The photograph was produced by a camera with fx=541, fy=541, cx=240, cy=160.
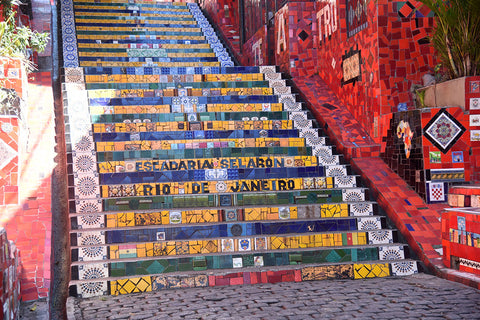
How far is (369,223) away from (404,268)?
0.63 metres

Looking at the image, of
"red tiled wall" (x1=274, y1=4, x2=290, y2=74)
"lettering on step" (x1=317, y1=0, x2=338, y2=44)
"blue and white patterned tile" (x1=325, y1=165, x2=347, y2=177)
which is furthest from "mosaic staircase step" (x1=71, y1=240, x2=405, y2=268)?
"red tiled wall" (x1=274, y1=4, x2=290, y2=74)

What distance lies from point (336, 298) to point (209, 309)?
3.04 ft

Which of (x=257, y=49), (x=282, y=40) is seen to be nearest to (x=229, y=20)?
(x=257, y=49)

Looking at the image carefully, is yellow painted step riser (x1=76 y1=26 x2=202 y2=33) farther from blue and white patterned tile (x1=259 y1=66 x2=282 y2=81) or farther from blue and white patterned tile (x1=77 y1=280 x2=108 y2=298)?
blue and white patterned tile (x1=77 y1=280 x2=108 y2=298)

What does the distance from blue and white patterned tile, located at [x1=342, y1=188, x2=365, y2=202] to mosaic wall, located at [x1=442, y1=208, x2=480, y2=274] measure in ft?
3.64

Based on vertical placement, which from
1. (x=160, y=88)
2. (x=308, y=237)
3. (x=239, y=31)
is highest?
(x=239, y=31)

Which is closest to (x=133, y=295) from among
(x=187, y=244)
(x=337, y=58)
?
(x=187, y=244)

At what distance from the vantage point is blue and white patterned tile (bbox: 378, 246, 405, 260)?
4.82 metres

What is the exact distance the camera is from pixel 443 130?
5.23 metres

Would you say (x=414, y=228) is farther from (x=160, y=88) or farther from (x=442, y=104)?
(x=160, y=88)

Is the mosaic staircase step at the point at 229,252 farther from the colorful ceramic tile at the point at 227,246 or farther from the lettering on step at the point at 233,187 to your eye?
the lettering on step at the point at 233,187

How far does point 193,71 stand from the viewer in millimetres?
8164

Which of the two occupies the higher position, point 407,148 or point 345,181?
point 407,148

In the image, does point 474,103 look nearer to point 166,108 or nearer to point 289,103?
point 289,103
